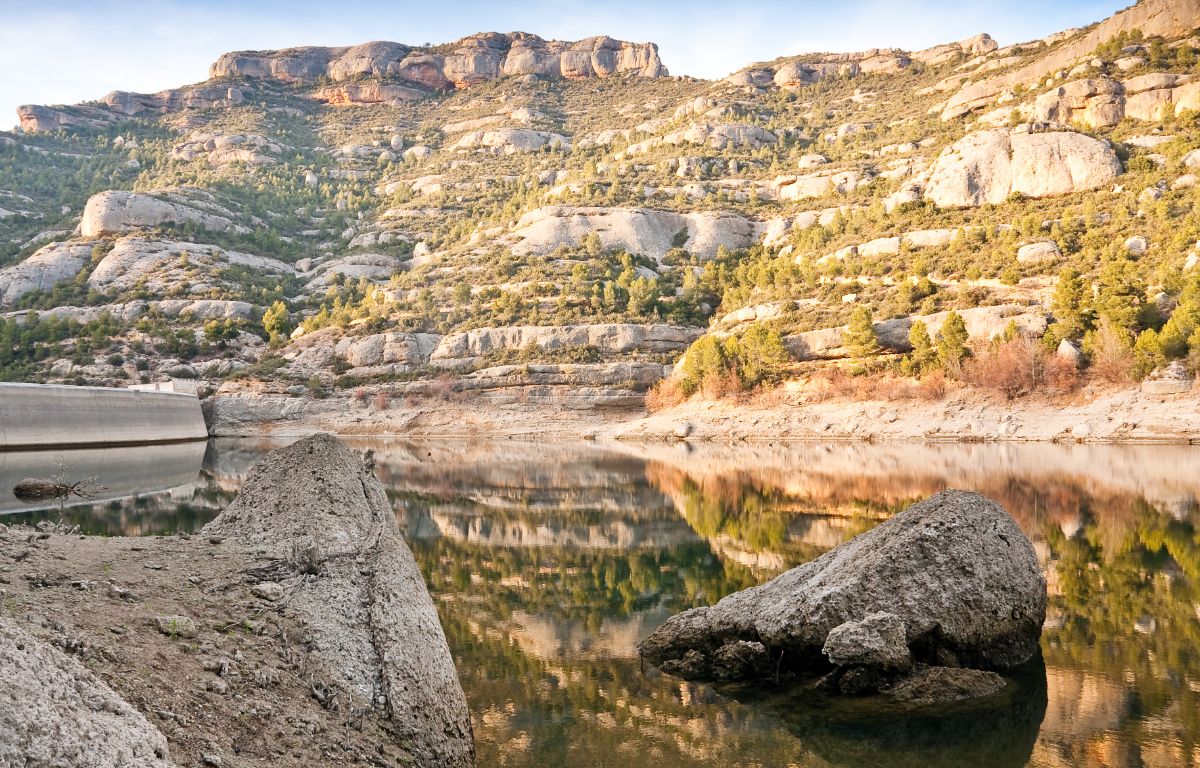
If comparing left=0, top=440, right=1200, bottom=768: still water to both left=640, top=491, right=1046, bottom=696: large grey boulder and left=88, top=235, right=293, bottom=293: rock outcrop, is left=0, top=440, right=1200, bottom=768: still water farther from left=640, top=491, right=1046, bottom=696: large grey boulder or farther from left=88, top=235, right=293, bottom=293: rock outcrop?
left=88, top=235, right=293, bottom=293: rock outcrop

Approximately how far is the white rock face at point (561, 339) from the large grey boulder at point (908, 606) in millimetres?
67386

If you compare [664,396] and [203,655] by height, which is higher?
[203,655]

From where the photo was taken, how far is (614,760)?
23.9ft

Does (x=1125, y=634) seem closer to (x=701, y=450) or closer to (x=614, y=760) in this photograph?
(x=614, y=760)

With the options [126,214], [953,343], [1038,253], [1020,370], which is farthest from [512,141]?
[1020,370]

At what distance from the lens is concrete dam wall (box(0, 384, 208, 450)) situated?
160 feet

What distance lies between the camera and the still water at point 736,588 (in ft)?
24.9

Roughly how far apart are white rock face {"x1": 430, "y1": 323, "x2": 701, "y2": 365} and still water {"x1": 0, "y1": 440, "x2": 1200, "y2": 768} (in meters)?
42.9

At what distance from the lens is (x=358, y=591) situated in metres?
7.79

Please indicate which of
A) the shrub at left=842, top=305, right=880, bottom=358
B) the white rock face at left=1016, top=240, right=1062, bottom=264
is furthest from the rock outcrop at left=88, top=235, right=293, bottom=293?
the white rock face at left=1016, top=240, right=1062, bottom=264

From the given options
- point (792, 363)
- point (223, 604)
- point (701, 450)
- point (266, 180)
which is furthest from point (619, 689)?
point (266, 180)

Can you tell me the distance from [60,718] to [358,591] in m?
4.29

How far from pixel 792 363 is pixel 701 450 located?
62.1 ft

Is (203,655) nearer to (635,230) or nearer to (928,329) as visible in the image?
(928,329)
